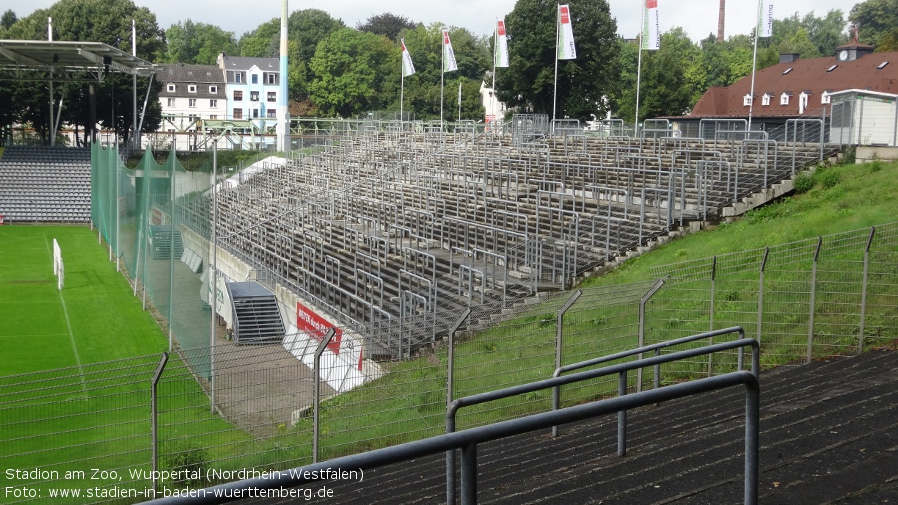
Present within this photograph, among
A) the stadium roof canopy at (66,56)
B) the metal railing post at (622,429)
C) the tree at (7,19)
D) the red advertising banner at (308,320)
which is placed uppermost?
the tree at (7,19)

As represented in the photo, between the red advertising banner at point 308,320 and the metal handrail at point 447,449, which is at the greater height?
the metal handrail at point 447,449

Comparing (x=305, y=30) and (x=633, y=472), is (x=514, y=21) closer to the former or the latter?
(x=633, y=472)

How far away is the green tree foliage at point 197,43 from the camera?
423 feet

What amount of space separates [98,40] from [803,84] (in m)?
48.7

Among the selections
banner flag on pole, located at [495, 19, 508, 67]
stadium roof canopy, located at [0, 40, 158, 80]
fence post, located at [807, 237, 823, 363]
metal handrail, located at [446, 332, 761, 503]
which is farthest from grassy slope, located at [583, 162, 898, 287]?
stadium roof canopy, located at [0, 40, 158, 80]

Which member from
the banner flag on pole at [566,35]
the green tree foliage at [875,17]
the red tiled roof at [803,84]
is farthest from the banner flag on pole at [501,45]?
the green tree foliage at [875,17]

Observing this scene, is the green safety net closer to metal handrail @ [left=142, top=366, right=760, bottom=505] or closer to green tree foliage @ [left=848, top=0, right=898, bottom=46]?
metal handrail @ [left=142, top=366, right=760, bottom=505]

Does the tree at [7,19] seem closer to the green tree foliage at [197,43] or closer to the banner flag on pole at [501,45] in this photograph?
the green tree foliage at [197,43]

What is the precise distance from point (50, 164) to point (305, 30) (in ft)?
222

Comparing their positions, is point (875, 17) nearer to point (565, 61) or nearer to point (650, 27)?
point (565, 61)

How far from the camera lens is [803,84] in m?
54.9

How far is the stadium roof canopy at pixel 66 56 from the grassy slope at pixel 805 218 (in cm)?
3021

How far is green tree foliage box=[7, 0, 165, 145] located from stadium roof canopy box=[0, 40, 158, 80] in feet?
39.4

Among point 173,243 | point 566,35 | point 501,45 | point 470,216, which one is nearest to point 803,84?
point 501,45
